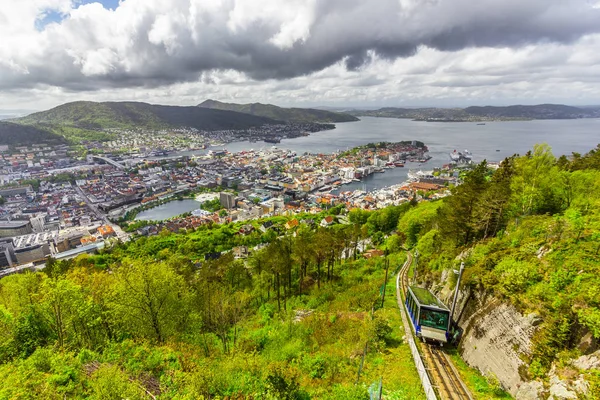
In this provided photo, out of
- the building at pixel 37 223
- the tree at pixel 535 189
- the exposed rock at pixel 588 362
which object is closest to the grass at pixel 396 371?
the exposed rock at pixel 588 362

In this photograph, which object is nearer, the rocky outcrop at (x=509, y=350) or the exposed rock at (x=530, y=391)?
the rocky outcrop at (x=509, y=350)

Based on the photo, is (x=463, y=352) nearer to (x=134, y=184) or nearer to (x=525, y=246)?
(x=525, y=246)

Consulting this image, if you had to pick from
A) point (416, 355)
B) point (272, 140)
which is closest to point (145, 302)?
point (416, 355)

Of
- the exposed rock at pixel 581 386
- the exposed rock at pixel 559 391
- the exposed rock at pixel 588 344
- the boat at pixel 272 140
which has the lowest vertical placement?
the exposed rock at pixel 559 391

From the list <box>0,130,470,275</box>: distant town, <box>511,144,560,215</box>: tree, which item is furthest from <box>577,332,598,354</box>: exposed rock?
<box>0,130,470,275</box>: distant town

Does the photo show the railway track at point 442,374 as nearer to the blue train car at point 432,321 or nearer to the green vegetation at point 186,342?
the blue train car at point 432,321

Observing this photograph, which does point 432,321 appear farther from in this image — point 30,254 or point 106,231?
point 106,231

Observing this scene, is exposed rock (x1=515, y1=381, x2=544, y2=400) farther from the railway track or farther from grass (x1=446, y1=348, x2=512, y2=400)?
the railway track
